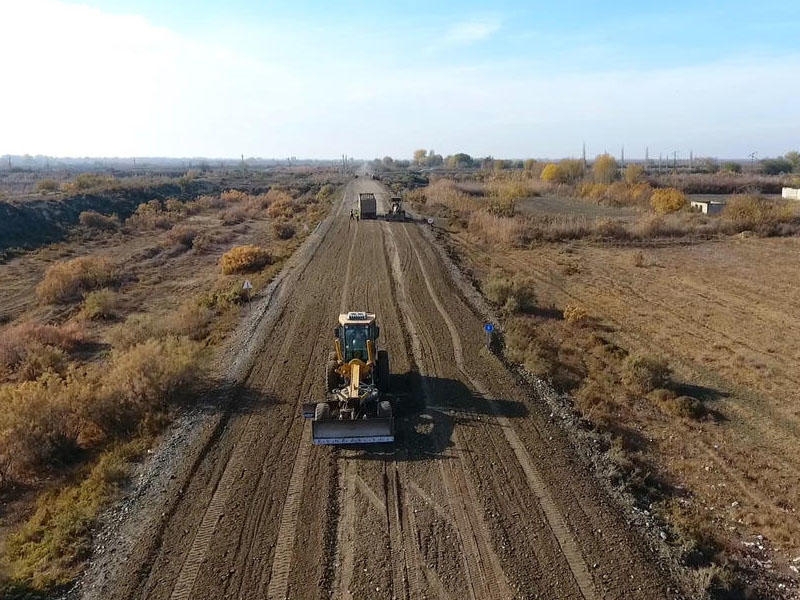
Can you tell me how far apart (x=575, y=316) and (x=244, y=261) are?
19483 mm

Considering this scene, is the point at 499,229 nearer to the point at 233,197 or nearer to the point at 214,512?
the point at 214,512

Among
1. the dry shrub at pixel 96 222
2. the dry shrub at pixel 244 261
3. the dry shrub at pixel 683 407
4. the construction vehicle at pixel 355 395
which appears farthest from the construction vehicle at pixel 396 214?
the construction vehicle at pixel 355 395

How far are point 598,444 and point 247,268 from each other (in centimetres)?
2446

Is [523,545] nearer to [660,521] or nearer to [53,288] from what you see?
[660,521]

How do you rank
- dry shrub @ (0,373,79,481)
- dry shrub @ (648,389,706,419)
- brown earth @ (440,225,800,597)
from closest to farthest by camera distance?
brown earth @ (440,225,800,597)
dry shrub @ (0,373,79,481)
dry shrub @ (648,389,706,419)

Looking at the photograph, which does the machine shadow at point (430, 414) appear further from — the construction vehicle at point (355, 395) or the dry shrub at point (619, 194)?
the dry shrub at point (619, 194)

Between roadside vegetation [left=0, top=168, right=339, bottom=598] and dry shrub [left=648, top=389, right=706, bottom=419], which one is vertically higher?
roadside vegetation [left=0, top=168, right=339, bottom=598]

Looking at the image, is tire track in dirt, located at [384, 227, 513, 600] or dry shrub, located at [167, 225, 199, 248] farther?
dry shrub, located at [167, 225, 199, 248]

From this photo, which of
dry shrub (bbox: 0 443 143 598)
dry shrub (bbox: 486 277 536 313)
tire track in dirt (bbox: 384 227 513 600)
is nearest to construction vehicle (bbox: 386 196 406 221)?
dry shrub (bbox: 486 277 536 313)

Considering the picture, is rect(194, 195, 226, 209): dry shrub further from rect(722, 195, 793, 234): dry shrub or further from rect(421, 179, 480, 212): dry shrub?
rect(722, 195, 793, 234): dry shrub

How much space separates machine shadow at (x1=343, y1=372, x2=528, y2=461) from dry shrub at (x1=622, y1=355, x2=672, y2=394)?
15.4 feet

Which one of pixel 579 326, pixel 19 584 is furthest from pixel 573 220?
pixel 19 584

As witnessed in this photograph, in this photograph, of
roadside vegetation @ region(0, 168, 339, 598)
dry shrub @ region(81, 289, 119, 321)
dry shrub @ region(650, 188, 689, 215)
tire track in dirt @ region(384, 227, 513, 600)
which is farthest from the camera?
dry shrub @ region(650, 188, 689, 215)

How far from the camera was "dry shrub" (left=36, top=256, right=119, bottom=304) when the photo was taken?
2911 centimetres
